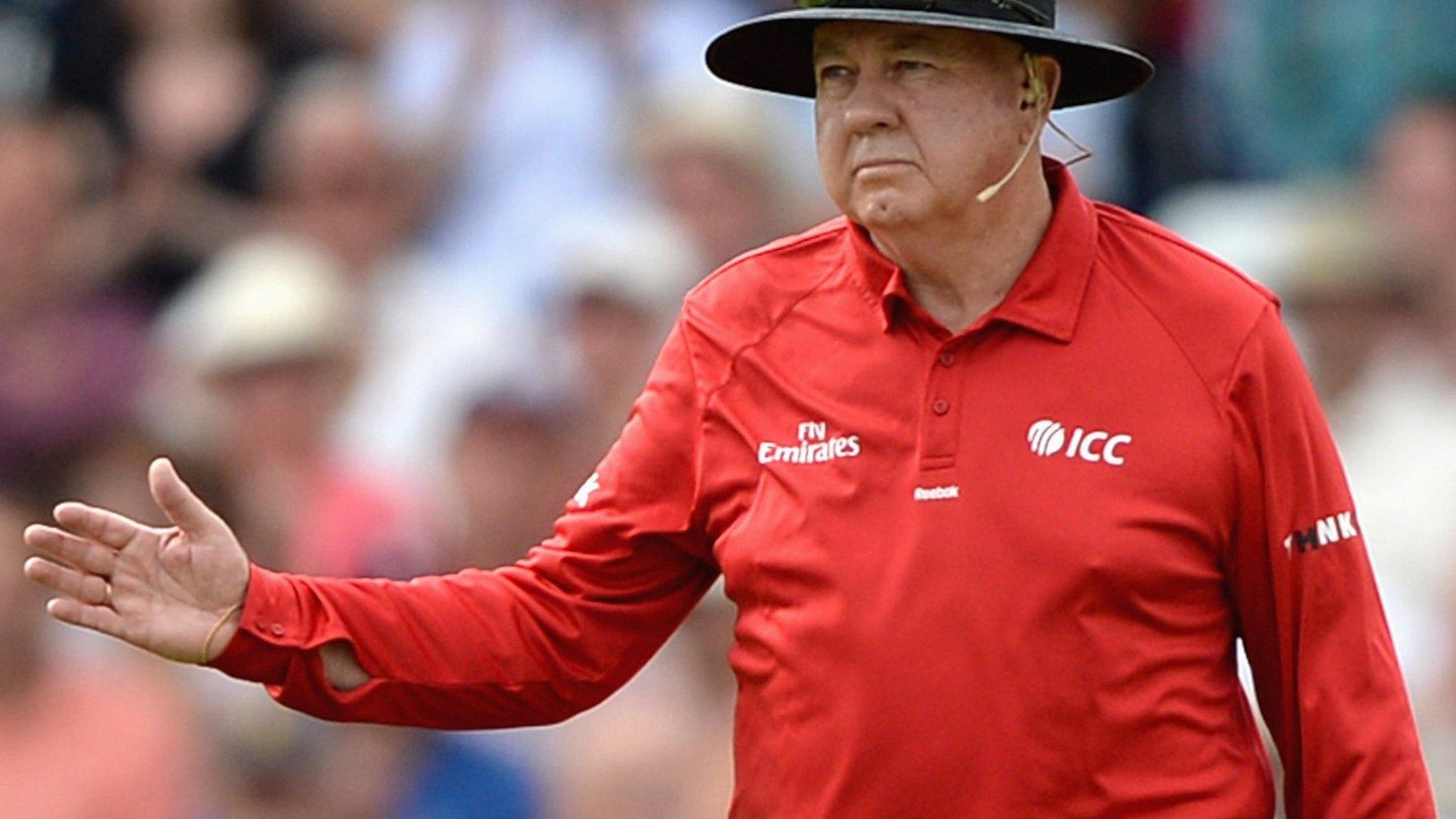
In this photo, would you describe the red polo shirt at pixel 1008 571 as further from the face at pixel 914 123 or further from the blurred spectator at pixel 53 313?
the blurred spectator at pixel 53 313

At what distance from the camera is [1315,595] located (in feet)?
13.2

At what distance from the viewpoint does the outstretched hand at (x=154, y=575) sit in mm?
4016

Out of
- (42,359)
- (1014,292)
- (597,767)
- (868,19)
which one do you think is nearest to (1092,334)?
(1014,292)

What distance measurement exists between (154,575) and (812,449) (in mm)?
924

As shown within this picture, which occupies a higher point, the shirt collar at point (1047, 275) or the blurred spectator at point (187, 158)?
the shirt collar at point (1047, 275)

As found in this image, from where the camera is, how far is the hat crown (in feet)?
13.2

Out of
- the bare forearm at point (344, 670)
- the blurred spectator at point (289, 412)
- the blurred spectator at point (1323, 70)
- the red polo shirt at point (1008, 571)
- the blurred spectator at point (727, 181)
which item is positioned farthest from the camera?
the blurred spectator at point (727, 181)

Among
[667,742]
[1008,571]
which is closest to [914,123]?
[1008,571]

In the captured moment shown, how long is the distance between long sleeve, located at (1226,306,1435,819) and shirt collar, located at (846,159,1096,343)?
26 centimetres

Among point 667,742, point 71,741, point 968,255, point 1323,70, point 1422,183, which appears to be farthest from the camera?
point 1323,70

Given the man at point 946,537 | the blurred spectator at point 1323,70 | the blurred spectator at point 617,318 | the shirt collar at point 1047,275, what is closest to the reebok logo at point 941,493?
the man at point 946,537

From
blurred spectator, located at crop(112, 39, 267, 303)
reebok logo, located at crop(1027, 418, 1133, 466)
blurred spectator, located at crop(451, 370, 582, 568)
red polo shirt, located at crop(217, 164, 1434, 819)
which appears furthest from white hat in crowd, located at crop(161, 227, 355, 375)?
reebok logo, located at crop(1027, 418, 1133, 466)

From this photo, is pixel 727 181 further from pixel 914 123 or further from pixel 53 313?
pixel 914 123

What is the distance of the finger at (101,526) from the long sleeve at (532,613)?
191 millimetres
